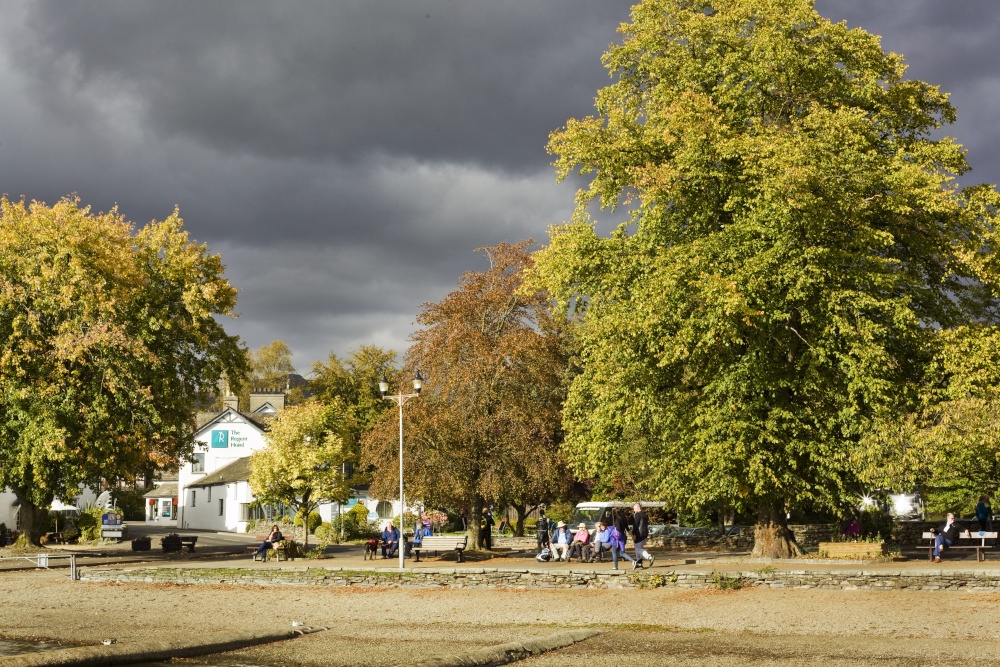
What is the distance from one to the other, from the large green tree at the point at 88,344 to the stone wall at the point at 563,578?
19.9 ft

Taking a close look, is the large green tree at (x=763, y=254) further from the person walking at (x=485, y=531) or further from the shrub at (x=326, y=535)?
the shrub at (x=326, y=535)

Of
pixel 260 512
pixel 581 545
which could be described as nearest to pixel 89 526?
pixel 260 512

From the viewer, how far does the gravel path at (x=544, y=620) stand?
14.2 metres

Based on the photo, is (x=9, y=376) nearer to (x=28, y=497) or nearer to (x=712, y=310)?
(x=28, y=497)

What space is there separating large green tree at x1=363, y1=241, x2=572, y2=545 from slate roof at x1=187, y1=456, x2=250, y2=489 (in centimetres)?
2841

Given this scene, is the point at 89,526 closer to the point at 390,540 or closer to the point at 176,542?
the point at 176,542

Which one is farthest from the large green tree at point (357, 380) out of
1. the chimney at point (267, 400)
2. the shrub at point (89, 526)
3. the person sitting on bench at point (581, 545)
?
the person sitting on bench at point (581, 545)

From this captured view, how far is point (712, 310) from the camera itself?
80.6ft

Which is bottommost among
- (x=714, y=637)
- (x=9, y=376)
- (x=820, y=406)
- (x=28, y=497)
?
(x=714, y=637)

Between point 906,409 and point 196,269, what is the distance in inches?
1079

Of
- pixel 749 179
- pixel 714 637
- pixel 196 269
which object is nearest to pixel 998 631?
pixel 714 637

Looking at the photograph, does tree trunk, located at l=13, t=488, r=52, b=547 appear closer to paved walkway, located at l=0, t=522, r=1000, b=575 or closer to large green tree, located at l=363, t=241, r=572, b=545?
paved walkway, located at l=0, t=522, r=1000, b=575

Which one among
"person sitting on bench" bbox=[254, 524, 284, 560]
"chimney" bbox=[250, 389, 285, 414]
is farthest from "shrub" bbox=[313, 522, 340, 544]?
"chimney" bbox=[250, 389, 285, 414]

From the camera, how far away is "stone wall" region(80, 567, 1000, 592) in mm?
21312
